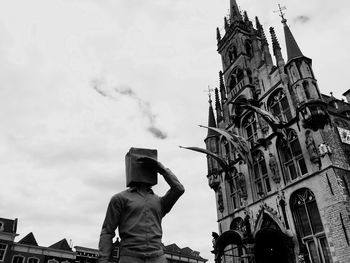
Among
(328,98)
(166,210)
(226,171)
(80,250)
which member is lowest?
(166,210)

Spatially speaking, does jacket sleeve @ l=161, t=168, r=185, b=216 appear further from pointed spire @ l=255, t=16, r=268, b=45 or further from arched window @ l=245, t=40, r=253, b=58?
arched window @ l=245, t=40, r=253, b=58

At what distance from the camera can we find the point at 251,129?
21234 millimetres

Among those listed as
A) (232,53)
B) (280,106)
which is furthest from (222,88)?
(280,106)

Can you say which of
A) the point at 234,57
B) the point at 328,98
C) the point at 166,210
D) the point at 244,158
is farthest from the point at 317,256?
the point at 234,57

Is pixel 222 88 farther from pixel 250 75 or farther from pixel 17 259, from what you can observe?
pixel 17 259

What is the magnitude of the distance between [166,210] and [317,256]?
45.0 ft

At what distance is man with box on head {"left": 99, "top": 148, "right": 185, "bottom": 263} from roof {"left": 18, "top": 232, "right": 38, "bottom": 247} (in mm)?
27723

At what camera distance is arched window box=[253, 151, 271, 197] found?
18.4 metres

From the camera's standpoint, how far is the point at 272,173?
699 inches

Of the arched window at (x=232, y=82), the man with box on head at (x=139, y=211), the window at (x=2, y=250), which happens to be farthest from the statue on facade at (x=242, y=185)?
the window at (x=2, y=250)

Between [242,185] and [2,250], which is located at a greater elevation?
[242,185]

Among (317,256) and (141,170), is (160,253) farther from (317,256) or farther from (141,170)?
(317,256)

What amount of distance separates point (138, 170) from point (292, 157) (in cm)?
1512

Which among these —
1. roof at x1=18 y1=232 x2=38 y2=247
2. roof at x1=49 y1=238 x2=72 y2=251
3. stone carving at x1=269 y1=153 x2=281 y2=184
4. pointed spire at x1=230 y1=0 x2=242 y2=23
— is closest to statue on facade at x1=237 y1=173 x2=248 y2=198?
stone carving at x1=269 y1=153 x2=281 y2=184
